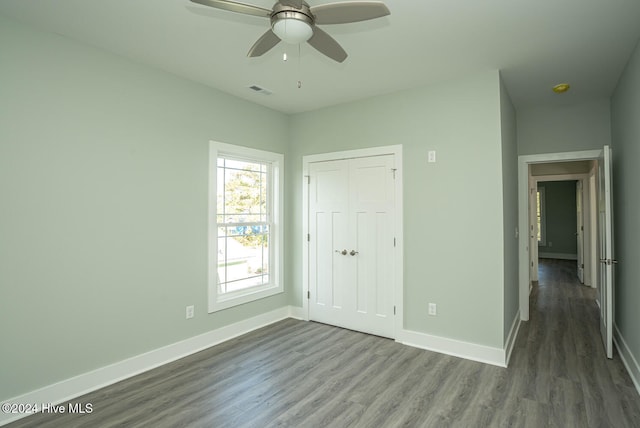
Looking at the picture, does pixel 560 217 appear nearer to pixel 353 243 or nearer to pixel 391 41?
pixel 353 243

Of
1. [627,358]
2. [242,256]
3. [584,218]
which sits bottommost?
[627,358]

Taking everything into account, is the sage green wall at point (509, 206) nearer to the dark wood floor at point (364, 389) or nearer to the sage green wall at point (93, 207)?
the dark wood floor at point (364, 389)

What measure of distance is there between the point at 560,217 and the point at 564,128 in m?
7.37

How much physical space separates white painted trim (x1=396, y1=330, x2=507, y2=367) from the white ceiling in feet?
8.58

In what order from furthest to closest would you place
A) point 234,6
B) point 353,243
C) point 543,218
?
point 543,218
point 353,243
point 234,6

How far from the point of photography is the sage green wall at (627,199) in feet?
8.93

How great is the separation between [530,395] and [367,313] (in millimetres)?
1732

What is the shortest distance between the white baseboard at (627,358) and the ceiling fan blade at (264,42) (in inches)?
143

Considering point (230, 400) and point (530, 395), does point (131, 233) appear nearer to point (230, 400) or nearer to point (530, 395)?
point (230, 400)

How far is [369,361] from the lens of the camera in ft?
10.4

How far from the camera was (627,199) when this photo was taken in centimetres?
305

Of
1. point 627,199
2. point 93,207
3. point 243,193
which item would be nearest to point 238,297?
point 243,193

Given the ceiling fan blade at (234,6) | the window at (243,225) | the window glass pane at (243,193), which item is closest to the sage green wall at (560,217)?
the window at (243,225)

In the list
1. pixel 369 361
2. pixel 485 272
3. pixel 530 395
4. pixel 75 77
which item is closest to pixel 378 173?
pixel 485 272
